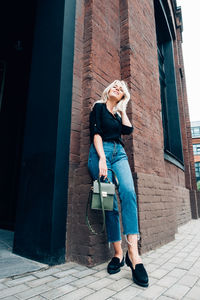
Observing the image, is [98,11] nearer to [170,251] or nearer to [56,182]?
[56,182]

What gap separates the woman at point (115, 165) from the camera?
1.88 metres

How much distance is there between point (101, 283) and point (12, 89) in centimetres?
447

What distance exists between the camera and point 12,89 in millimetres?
4668

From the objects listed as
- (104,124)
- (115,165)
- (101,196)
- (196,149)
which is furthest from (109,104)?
(196,149)

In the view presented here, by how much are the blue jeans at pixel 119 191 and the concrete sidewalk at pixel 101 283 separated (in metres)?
0.39

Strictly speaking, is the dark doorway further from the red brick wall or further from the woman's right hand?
the woman's right hand

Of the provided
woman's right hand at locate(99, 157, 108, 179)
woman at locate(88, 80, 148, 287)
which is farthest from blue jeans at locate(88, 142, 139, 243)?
woman's right hand at locate(99, 157, 108, 179)

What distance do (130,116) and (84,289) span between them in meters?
2.14

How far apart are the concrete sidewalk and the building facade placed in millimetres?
232

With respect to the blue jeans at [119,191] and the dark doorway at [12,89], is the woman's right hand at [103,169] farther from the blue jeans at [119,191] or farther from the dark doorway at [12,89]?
the dark doorway at [12,89]

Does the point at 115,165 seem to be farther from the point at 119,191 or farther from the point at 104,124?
the point at 104,124

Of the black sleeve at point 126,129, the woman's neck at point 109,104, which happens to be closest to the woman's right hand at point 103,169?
the black sleeve at point 126,129

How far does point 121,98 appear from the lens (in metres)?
2.46

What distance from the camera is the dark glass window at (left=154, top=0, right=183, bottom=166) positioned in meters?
6.85
